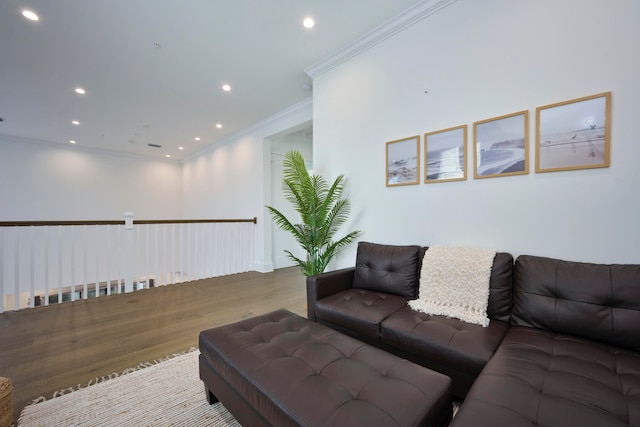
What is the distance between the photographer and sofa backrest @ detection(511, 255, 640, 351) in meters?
1.28

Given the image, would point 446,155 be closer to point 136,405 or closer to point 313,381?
point 313,381

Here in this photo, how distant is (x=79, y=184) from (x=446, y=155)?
8249 mm

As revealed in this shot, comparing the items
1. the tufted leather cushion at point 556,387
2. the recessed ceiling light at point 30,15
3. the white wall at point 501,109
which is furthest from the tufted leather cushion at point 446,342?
the recessed ceiling light at point 30,15

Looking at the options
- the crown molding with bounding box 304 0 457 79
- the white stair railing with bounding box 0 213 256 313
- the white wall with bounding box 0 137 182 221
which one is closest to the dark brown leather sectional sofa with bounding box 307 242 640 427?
the crown molding with bounding box 304 0 457 79

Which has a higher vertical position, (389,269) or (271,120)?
(271,120)

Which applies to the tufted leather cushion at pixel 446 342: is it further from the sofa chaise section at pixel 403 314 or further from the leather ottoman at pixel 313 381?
the leather ottoman at pixel 313 381

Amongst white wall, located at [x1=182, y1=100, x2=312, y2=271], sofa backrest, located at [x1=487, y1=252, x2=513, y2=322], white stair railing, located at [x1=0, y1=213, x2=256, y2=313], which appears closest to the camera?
sofa backrest, located at [x1=487, y1=252, x2=513, y2=322]

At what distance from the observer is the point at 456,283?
5.86 ft

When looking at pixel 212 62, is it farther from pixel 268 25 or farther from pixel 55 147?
pixel 55 147

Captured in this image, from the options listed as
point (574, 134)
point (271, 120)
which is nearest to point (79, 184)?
point (271, 120)

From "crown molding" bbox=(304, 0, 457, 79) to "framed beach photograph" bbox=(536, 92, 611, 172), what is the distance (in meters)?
1.26

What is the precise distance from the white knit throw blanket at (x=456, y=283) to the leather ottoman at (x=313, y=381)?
0.74 metres

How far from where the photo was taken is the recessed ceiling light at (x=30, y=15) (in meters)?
2.20

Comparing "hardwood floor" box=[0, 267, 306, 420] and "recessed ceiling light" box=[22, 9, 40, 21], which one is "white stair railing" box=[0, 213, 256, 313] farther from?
"recessed ceiling light" box=[22, 9, 40, 21]
